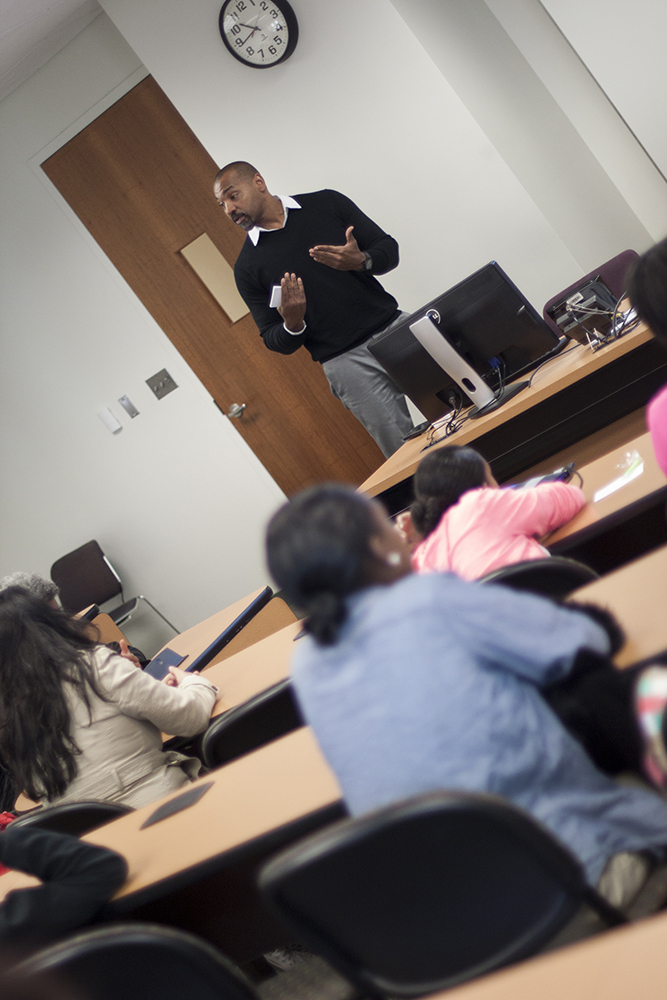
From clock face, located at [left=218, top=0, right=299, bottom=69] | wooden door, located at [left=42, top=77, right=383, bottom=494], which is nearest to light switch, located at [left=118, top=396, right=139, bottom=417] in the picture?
wooden door, located at [left=42, top=77, right=383, bottom=494]

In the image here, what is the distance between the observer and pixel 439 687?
3.29 feet

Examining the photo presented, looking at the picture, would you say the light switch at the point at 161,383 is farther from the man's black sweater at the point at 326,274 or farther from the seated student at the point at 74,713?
the seated student at the point at 74,713

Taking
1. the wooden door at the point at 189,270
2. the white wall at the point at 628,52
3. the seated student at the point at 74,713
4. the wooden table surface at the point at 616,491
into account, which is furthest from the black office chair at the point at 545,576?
the wooden door at the point at 189,270

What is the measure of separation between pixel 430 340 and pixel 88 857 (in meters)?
1.96

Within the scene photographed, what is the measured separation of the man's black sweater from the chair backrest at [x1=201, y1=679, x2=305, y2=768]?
84.1 inches

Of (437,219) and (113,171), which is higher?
(113,171)

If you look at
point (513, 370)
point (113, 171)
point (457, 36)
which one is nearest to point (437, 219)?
point (457, 36)

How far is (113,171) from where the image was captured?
4738mm

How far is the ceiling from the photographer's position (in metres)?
4.12

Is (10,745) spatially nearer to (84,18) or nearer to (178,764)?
(178,764)

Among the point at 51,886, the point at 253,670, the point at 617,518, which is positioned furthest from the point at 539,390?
the point at 51,886

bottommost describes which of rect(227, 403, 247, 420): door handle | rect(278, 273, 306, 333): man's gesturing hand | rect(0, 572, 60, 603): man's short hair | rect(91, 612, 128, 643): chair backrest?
rect(91, 612, 128, 643): chair backrest

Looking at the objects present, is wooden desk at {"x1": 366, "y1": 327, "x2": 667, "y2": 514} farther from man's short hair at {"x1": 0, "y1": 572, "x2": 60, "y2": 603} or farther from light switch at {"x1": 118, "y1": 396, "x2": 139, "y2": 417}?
light switch at {"x1": 118, "y1": 396, "x2": 139, "y2": 417}

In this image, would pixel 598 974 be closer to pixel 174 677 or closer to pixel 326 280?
pixel 174 677
